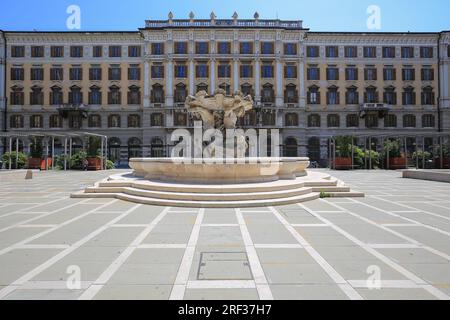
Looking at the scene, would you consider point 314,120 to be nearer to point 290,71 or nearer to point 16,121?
point 290,71

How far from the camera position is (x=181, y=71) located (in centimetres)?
4806

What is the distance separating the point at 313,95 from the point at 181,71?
21.2 m

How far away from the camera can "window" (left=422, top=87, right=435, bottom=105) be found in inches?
1934

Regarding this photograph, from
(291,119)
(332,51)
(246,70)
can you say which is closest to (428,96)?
A: (332,51)

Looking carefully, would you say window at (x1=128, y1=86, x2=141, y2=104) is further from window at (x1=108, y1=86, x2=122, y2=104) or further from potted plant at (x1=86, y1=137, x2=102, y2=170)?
potted plant at (x1=86, y1=137, x2=102, y2=170)

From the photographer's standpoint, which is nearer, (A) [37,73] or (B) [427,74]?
(A) [37,73]

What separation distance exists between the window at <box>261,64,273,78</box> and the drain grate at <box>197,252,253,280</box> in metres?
45.6

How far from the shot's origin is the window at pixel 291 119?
47625mm

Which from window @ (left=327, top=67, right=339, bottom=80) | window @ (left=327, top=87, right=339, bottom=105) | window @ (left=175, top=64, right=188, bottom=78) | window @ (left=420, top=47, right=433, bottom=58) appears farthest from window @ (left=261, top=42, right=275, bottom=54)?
window @ (left=420, top=47, right=433, bottom=58)

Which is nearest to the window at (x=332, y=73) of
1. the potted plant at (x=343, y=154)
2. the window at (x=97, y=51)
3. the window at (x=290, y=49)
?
the window at (x=290, y=49)

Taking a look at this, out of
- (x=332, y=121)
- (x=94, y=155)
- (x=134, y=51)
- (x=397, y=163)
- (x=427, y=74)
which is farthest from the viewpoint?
(x=427, y=74)

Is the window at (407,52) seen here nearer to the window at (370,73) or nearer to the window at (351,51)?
the window at (370,73)

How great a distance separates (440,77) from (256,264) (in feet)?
189

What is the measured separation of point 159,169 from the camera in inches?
540
